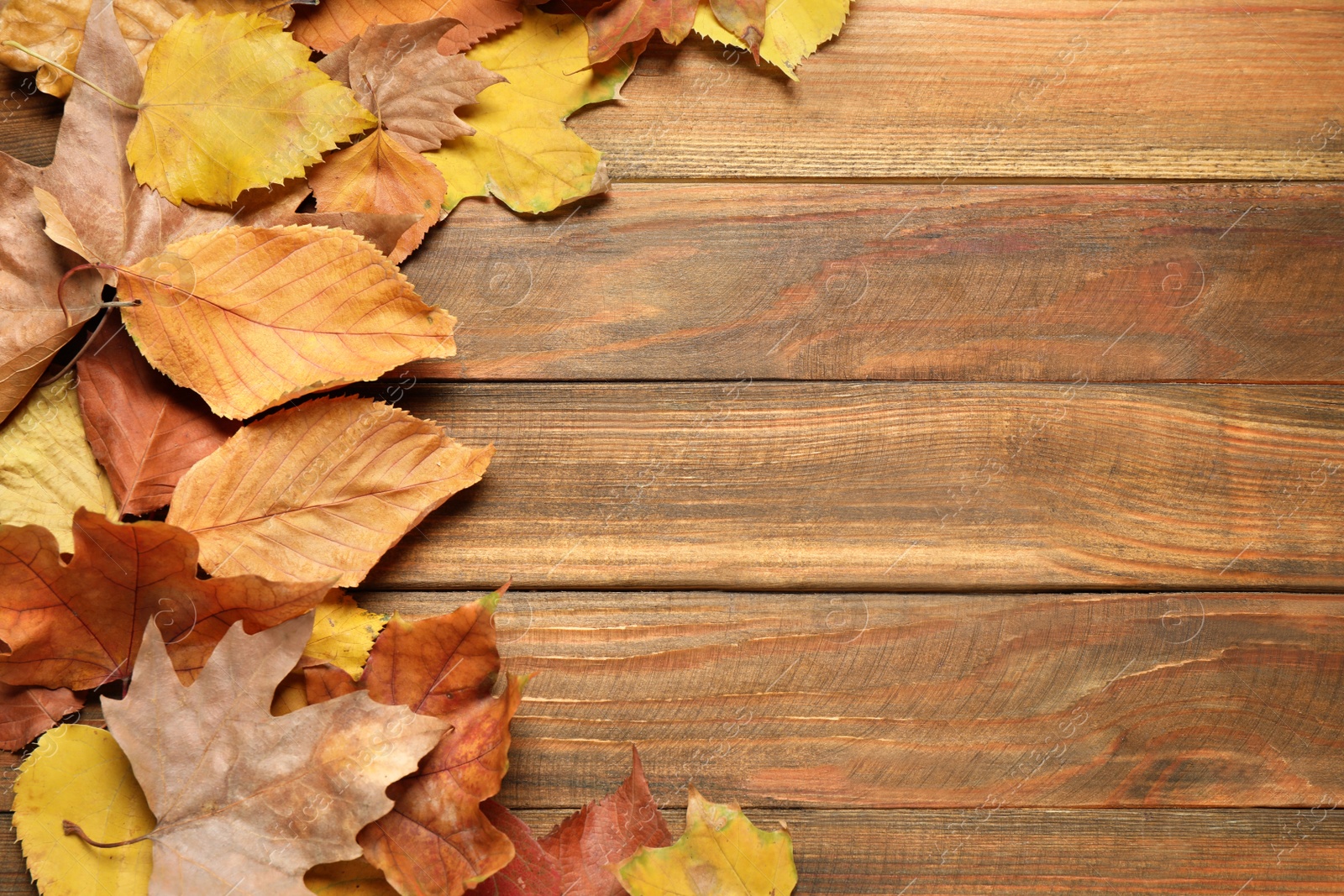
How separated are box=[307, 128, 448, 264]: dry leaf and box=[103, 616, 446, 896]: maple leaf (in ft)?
1.24

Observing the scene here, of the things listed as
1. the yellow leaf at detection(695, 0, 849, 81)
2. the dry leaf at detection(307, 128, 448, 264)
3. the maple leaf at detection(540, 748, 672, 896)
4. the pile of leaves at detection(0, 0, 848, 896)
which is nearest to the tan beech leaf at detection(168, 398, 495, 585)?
the pile of leaves at detection(0, 0, 848, 896)

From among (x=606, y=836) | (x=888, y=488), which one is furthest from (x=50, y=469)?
(x=888, y=488)

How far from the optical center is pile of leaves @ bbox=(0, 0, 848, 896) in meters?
0.72

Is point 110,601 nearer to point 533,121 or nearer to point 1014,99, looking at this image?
point 533,121

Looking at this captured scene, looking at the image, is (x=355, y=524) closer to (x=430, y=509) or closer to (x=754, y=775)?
(x=430, y=509)

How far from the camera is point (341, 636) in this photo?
780mm

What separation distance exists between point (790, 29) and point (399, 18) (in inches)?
14.6

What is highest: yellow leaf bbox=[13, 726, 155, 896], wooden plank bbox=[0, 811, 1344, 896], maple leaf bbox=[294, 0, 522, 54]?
maple leaf bbox=[294, 0, 522, 54]

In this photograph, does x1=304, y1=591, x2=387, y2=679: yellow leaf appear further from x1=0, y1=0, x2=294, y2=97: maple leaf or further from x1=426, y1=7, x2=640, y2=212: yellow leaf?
x1=0, y1=0, x2=294, y2=97: maple leaf

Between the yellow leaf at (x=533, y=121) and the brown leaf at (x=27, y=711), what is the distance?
1.78 ft

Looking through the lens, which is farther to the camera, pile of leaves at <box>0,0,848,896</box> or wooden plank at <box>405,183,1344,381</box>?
wooden plank at <box>405,183,1344,381</box>

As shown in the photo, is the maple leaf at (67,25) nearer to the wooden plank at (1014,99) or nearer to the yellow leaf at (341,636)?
the wooden plank at (1014,99)

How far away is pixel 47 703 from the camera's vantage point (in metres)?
0.76

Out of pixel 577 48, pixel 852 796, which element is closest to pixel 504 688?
pixel 852 796
